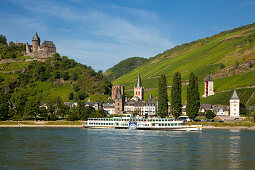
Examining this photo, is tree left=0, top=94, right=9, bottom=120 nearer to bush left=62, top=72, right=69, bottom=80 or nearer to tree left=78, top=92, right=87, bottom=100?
tree left=78, top=92, right=87, bottom=100

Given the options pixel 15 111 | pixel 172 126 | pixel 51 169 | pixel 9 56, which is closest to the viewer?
pixel 51 169

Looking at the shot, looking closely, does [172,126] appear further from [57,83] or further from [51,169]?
[57,83]

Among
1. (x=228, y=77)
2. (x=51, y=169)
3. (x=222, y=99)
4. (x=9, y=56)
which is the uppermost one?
(x=9, y=56)

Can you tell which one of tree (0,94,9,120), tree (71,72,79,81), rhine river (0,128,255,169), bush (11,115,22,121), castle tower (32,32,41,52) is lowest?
rhine river (0,128,255,169)

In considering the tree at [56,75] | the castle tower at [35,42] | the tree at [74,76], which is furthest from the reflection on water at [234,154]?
the castle tower at [35,42]

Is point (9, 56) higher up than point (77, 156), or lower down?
higher up

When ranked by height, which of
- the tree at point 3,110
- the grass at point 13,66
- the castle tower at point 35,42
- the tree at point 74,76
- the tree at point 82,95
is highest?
the castle tower at point 35,42

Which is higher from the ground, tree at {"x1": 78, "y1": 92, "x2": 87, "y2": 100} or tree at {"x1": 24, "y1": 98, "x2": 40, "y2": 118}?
tree at {"x1": 78, "y1": 92, "x2": 87, "y2": 100}

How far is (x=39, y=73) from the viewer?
178375mm

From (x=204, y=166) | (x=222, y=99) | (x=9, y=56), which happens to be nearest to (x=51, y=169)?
(x=204, y=166)

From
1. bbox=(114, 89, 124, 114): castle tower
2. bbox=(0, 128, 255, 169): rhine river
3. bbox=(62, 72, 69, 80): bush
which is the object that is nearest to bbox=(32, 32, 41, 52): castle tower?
bbox=(62, 72, 69, 80): bush

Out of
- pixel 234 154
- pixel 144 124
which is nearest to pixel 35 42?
pixel 144 124

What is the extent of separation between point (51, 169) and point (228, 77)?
151465mm

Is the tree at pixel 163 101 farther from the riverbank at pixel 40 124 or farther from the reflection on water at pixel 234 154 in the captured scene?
the reflection on water at pixel 234 154
